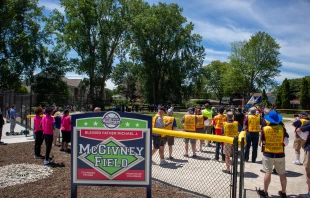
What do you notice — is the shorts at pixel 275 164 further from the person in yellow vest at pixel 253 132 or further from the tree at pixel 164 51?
the tree at pixel 164 51

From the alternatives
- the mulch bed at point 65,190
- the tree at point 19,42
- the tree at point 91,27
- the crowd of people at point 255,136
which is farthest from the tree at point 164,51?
the mulch bed at point 65,190

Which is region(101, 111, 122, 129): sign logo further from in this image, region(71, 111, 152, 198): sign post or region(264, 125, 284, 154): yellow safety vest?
region(264, 125, 284, 154): yellow safety vest

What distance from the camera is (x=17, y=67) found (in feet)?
117

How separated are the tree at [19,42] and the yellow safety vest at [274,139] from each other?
120 ft

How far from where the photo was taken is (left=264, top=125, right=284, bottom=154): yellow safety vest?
4.89 m

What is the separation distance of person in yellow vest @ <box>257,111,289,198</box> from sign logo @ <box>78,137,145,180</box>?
117 inches

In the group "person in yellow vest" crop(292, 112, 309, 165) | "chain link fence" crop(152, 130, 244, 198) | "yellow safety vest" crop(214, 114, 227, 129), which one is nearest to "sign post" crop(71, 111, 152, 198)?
"chain link fence" crop(152, 130, 244, 198)

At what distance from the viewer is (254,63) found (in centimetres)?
5566

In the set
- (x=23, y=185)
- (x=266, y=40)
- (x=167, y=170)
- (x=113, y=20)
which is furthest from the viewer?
(x=266, y=40)

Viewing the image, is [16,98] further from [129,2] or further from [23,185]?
[129,2]

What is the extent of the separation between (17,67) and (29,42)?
4036 mm

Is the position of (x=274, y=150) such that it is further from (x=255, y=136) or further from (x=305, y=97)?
(x=305, y=97)

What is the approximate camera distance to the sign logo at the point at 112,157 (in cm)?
325

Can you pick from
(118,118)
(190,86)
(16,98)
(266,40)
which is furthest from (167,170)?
(266,40)
